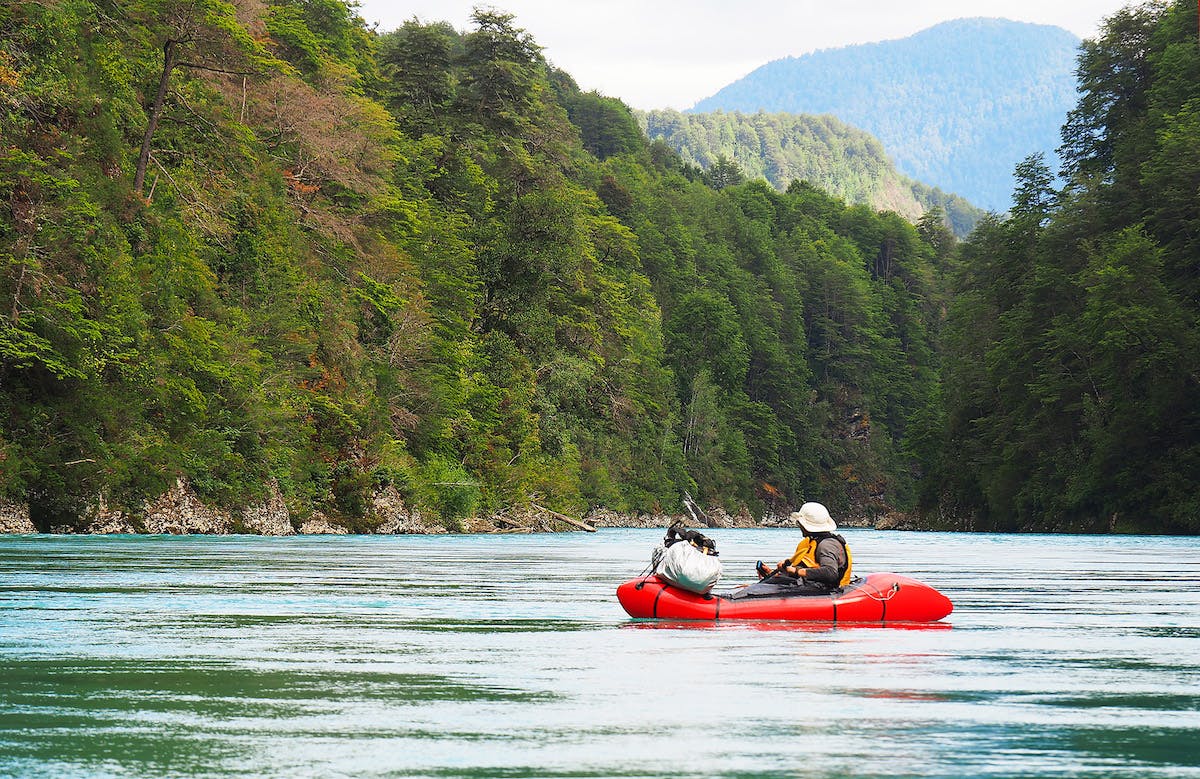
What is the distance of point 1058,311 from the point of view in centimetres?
8175

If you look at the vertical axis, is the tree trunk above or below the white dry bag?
above

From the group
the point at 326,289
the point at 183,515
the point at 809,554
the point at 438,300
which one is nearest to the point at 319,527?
→ the point at 183,515

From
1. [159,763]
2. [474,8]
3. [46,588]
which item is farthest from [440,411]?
[159,763]

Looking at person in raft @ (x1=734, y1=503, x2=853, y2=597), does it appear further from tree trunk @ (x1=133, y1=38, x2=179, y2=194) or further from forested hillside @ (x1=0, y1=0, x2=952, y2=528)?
tree trunk @ (x1=133, y1=38, x2=179, y2=194)

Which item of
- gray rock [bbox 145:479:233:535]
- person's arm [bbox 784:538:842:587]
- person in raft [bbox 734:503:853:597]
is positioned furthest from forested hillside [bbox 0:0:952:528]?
person's arm [bbox 784:538:842:587]

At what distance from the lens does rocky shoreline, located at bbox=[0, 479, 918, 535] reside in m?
40.5

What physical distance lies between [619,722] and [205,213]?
4303 centimetres

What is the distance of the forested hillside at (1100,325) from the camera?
68875 millimetres

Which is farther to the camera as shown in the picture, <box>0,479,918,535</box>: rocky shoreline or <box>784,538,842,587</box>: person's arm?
<box>0,479,918,535</box>: rocky shoreline

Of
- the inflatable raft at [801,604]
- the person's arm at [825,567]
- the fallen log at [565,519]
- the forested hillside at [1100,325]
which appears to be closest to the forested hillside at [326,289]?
the fallen log at [565,519]

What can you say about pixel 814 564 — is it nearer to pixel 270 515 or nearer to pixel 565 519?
pixel 270 515

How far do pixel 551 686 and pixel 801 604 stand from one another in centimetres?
683

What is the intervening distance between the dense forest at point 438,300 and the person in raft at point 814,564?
81.1 feet

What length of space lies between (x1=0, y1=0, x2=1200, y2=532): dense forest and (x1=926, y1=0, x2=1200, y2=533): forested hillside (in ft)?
0.67
